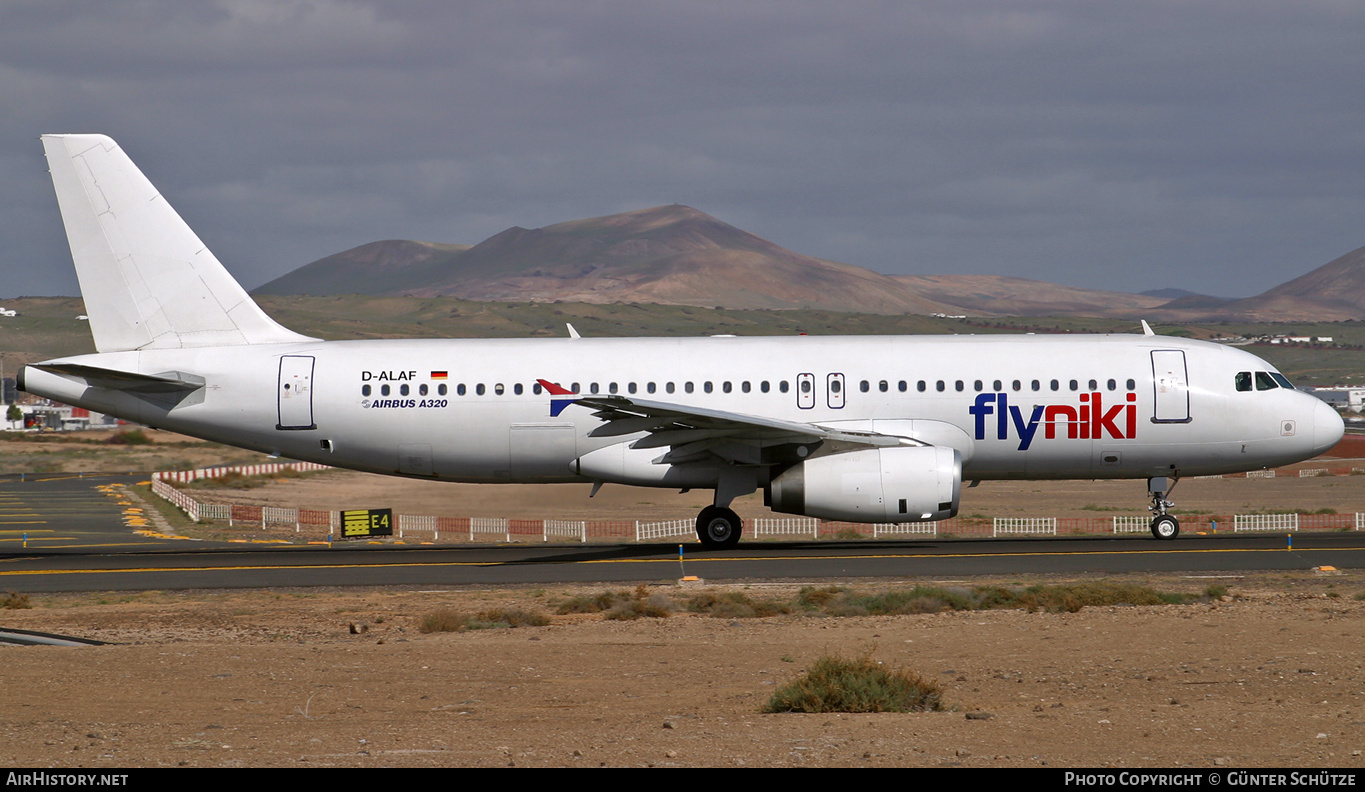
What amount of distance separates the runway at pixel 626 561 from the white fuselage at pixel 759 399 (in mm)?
1996

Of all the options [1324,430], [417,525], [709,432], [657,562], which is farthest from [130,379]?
[1324,430]

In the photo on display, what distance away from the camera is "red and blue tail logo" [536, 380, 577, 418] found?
2769 centimetres

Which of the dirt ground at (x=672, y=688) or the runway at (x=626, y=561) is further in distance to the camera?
the runway at (x=626, y=561)

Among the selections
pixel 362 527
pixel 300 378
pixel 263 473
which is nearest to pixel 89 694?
pixel 300 378

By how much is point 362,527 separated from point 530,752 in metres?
29.9

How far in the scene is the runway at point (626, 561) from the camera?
76.3 ft

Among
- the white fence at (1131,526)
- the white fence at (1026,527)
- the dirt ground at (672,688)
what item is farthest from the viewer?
the white fence at (1026,527)

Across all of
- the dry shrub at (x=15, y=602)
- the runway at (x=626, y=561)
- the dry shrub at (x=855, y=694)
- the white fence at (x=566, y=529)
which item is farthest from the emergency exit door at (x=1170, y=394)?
the dry shrub at (x=15, y=602)

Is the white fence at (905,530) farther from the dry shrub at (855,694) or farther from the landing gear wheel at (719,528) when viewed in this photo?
the dry shrub at (855,694)

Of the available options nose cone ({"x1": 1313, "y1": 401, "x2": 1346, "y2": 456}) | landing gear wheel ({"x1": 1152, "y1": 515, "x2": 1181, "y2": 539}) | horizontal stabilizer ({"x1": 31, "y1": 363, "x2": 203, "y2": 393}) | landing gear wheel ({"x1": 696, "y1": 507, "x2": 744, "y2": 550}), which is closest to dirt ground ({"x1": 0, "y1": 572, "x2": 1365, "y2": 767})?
landing gear wheel ({"x1": 1152, "y1": 515, "x2": 1181, "y2": 539})

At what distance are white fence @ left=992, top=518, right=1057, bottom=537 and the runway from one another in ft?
23.0

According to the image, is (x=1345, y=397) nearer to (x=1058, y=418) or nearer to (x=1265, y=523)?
(x=1265, y=523)

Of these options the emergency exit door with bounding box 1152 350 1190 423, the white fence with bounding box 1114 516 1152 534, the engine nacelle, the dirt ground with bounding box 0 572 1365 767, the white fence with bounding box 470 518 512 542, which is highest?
the emergency exit door with bounding box 1152 350 1190 423

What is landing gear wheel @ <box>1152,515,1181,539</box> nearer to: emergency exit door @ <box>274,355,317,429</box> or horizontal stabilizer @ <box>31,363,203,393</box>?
emergency exit door @ <box>274,355,317,429</box>
